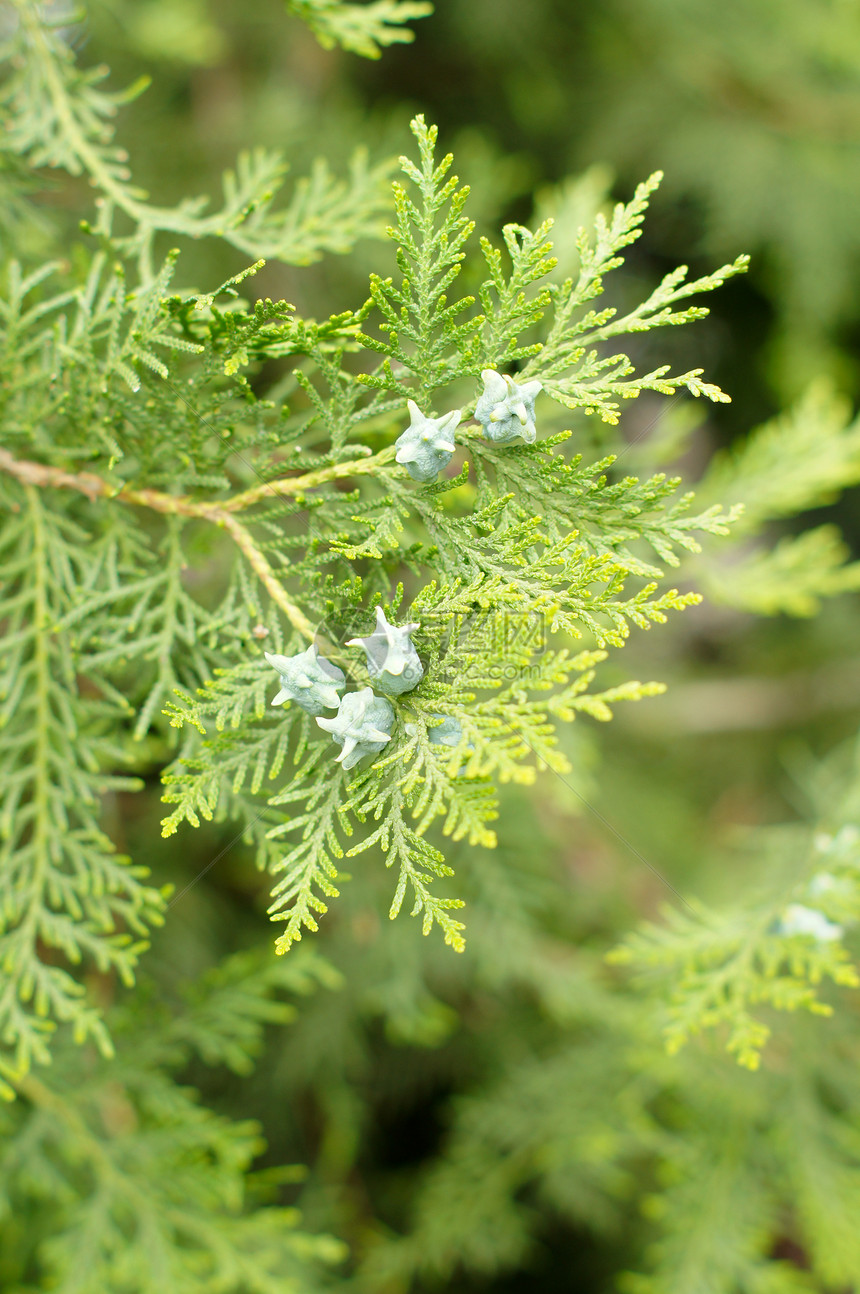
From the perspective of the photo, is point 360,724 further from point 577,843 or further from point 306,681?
point 577,843

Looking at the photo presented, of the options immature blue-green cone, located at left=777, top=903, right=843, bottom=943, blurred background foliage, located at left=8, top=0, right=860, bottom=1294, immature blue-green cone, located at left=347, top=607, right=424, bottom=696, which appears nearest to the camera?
immature blue-green cone, located at left=347, top=607, right=424, bottom=696

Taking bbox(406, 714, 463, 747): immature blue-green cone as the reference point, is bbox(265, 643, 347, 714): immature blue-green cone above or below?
below

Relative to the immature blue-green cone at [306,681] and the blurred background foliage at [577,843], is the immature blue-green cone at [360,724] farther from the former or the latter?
the blurred background foliage at [577,843]

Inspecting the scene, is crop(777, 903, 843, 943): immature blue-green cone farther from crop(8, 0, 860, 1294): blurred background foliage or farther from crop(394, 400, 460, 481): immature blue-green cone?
crop(394, 400, 460, 481): immature blue-green cone

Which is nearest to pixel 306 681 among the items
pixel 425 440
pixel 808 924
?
pixel 425 440

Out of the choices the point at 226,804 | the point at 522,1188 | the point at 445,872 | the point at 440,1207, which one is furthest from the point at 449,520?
the point at 522,1188

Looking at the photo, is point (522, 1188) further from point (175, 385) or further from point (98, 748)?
point (175, 385)

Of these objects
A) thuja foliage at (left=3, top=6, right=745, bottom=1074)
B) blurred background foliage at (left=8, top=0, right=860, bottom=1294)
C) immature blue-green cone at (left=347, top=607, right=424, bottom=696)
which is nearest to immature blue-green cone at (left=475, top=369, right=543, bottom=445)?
thuja foliage at (left=3, top=6, right=745, bottom=1074)
